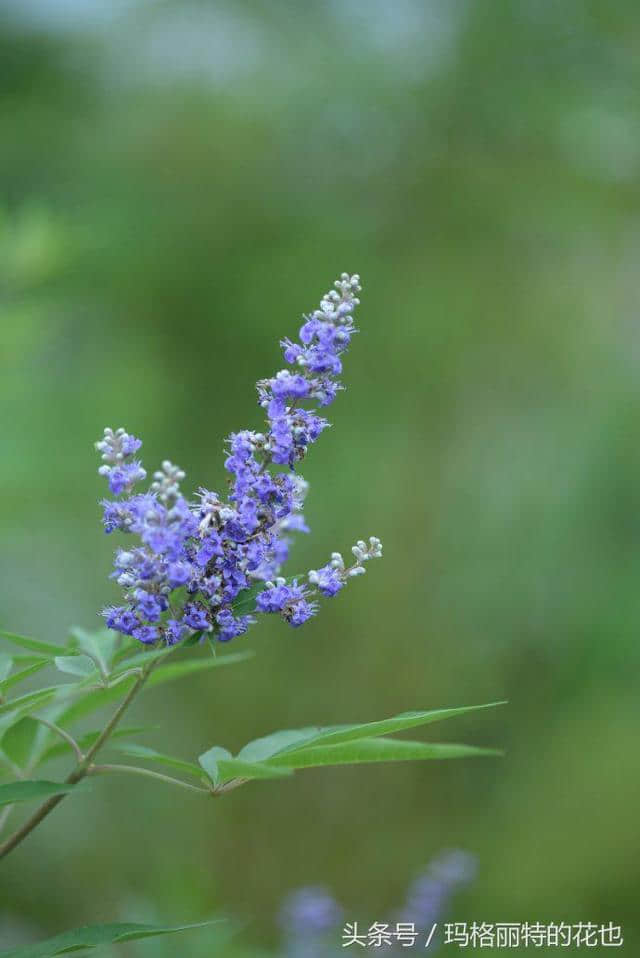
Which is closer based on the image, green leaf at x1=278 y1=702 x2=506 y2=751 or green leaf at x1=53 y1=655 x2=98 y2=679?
green leaf at x1=278 y1=702 x2=506 y2=751

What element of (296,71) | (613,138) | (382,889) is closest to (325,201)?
(296,71)

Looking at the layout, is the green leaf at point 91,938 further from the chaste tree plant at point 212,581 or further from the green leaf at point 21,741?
the green leaf at point 21,741

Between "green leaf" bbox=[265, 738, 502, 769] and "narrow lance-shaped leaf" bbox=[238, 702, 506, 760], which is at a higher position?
"narrow lance-shaped leaf" bbox=[238, 702, 506, 760]

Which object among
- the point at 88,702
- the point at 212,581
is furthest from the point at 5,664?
the point at 212,581

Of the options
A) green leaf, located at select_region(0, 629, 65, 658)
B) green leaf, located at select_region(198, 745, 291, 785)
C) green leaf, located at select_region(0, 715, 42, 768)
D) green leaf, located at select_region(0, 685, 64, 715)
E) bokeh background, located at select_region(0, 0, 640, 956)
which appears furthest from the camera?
bokeh background, located at select_region(0, 0, 640, 956)

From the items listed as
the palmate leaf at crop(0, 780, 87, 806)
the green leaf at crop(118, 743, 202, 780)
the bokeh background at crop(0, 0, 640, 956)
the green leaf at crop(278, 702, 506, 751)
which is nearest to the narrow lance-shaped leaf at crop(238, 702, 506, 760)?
the green leaf at crop(278, 702, 506, 751)

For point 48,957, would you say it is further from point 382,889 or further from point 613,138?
point 613,138

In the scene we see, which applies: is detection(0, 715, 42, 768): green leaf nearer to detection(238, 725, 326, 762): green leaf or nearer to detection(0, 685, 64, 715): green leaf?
detection(0, 685, 64, 715): green leaf
